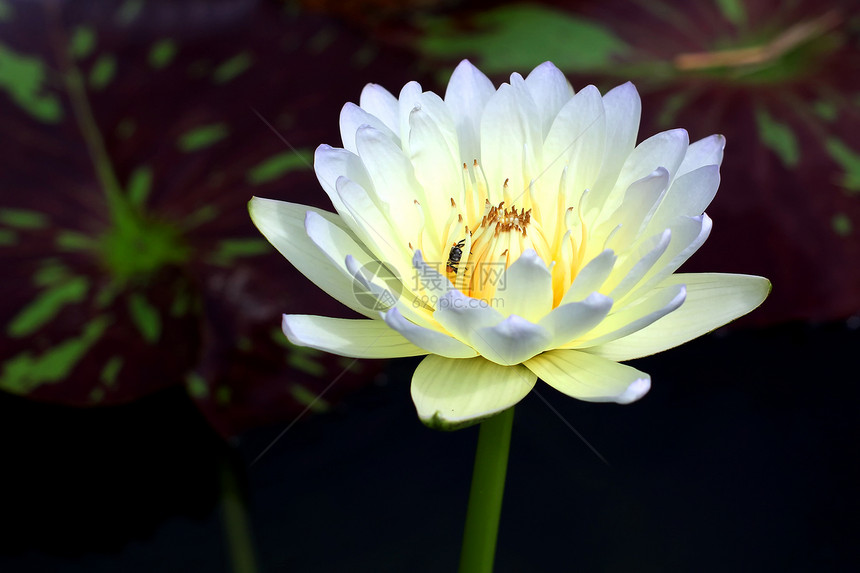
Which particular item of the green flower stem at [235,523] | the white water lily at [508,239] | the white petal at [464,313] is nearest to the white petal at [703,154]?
the white water lily at [508,239]

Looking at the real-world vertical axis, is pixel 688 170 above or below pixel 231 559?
above

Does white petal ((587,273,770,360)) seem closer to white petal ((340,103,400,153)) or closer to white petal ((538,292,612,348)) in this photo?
white petal ((538,292,612,348))

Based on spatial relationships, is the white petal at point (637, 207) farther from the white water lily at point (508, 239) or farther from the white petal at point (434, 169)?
the white petal at point (434, 169)

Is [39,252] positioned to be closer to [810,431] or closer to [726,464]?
[726,464]

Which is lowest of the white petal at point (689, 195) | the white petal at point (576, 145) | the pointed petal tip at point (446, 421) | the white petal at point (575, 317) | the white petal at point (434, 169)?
the pointed petal tip at point (446, 421)

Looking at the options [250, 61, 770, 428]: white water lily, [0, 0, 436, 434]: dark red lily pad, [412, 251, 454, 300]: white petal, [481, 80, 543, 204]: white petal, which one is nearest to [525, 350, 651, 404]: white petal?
[250, 61, 770, 428]: white water lily

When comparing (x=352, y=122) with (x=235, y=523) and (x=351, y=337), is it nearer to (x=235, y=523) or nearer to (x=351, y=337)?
(x=351, y=337)

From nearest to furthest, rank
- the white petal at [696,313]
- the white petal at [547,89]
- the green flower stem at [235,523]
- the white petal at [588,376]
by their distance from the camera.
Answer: the white petal at [588,376] < the white petal at [696,313] < the white petal at [547,89] < the green flower stem at [235,523]

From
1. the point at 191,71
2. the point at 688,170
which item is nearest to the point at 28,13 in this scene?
the point at 191,71
